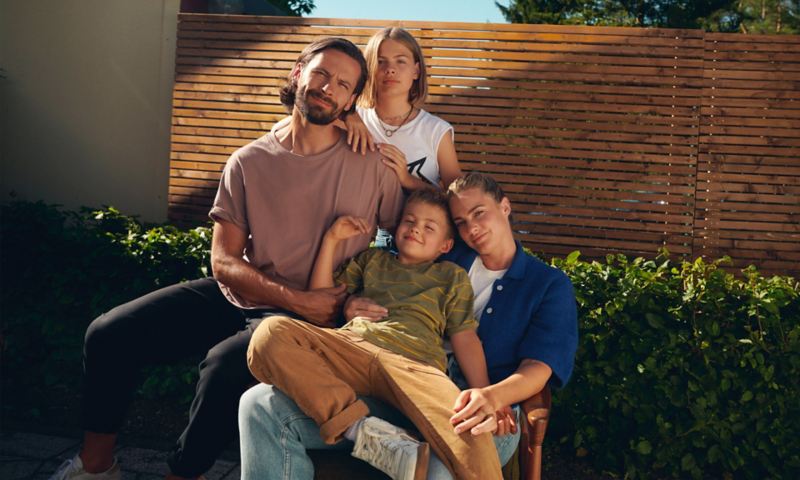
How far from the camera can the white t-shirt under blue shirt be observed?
3.16 m

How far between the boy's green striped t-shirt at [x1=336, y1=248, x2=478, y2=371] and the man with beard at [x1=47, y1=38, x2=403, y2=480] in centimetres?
10

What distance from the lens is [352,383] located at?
2271mm

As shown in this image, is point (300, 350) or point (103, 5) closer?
point (300, 350)

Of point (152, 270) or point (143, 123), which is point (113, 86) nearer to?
point (143, 123)

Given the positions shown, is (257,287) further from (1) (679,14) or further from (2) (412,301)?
(1) (679,14)

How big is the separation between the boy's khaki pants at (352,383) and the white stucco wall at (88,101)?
18.5ft

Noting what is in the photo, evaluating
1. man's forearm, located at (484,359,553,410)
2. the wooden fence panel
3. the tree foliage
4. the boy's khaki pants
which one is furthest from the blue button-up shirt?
the tree foliage

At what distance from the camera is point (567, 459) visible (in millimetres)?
4016

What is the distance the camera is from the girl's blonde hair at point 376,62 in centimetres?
315

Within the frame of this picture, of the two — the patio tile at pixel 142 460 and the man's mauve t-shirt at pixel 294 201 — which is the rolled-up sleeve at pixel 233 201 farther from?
the patio tile at pixel 142 460

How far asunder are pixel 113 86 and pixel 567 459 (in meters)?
5.54

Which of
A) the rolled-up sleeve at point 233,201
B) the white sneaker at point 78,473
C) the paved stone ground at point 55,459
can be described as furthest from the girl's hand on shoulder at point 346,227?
the paved stone ground at point 55,459

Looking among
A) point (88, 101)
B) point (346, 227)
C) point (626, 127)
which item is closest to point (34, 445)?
point (346, 227)

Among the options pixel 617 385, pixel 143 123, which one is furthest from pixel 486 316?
pixel 143 123
